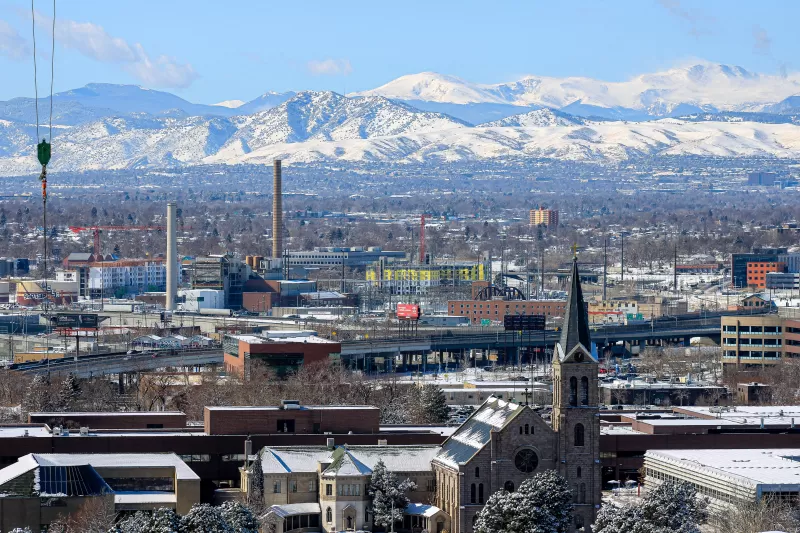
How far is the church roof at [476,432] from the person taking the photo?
191 ft

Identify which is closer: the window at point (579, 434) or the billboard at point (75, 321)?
the window at point (579, 434)

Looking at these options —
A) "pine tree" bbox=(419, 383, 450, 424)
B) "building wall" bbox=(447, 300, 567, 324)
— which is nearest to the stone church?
"pine tree" bbox=(419, 383, 450, 424)

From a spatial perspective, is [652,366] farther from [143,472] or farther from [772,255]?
[772,255]

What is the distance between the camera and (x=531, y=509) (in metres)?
53.7

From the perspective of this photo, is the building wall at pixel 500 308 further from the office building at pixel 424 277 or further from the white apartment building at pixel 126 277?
the white apartment building at pixel 126 277

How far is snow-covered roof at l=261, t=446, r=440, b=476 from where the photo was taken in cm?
5900

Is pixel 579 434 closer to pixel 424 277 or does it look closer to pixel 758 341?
pixel 758 341

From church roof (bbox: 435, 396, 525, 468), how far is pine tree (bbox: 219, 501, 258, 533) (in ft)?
25.4

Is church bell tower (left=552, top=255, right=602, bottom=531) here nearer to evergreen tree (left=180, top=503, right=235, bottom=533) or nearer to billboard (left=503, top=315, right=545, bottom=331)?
evergreen tree (left=180, top=503, right=235, bottom=533)

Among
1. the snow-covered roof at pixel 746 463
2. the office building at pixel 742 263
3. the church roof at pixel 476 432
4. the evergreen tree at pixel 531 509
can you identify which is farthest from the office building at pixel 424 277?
the evergreen tree at pixel 531 509

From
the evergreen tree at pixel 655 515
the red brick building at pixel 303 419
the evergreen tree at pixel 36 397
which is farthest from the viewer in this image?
the evergreen tree at pixel 36 397

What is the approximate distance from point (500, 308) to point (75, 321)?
3541 cm

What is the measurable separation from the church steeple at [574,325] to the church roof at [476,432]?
195cm

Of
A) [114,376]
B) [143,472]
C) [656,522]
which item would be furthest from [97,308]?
[656,522]
